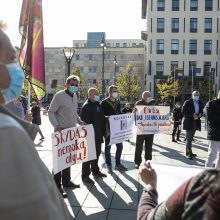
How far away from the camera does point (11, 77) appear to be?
66.8 inches

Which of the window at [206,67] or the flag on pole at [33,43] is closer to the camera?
the flag on pole at [33,43]

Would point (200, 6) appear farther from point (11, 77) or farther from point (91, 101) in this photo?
point (11, 77)

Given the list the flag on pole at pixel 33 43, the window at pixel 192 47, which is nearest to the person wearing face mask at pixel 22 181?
the flag on pole at pixel 33 43

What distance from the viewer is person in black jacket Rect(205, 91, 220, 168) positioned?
7.96 meters

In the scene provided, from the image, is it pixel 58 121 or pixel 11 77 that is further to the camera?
pixel 58 121

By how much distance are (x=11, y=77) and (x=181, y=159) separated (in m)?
A: 9.10

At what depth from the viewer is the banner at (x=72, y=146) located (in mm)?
6238

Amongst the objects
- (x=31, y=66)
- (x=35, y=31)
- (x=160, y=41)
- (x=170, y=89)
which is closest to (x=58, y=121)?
(x=31, y=66)

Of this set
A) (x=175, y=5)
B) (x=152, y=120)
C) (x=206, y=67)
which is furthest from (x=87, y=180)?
(x=175, y=5)

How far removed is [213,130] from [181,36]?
184 feet

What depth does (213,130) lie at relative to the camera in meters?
8.05

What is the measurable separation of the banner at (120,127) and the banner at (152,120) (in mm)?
271

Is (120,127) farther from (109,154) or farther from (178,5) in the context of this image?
(178,5)

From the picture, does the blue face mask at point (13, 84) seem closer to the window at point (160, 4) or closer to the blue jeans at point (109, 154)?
the blue jeans at point (109, 154)
